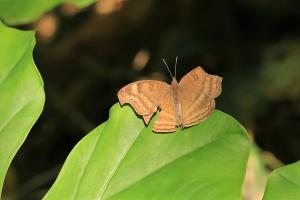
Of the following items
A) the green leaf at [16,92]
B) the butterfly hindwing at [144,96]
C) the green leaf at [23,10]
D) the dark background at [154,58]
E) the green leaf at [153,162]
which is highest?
the green leaf at [23,10]

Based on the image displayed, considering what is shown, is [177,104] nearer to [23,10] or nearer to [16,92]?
[16,92]

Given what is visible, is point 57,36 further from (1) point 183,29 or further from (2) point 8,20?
(2) point 8,20

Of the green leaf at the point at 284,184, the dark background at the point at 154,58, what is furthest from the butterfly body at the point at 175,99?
the dark background at the point at 154,58

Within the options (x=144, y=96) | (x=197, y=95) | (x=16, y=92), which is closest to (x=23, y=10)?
(x=16, y=92)

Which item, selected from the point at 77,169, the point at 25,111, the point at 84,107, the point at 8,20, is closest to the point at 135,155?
the point at 77,169

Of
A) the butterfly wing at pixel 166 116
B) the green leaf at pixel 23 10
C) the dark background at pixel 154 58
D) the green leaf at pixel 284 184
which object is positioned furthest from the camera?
the dark background at pixel 154 58

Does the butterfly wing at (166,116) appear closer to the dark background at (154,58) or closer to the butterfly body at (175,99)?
the butterfly body at (175,99)

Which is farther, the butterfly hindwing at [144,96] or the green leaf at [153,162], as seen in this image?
the butterfly hindwing at [144,96]
